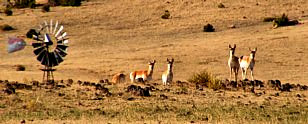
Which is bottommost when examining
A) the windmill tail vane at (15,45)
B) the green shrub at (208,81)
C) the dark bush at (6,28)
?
the green shrub at (208,81)

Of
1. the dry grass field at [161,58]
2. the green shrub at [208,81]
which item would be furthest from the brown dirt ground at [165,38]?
the green shrub at [208,81]

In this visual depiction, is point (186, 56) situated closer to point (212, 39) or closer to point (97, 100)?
point (212, 39)

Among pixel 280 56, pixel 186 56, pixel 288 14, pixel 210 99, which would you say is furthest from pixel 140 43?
pixel 210 99

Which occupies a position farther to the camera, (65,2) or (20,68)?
(65,2)

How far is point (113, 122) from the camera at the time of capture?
1786cm

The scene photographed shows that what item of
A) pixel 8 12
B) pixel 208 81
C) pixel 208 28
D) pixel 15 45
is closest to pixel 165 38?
pixel 208 28

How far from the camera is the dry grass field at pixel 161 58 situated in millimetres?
19578

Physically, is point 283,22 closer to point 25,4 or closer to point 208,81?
point 25,4

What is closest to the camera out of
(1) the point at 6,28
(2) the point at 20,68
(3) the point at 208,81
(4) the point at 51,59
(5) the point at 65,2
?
(3) the point at 208,81

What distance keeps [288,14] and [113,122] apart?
157 ft

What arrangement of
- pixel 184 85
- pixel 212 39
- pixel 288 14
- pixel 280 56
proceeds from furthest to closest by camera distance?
pixel 288 14, pixel 212 39, pixel 280 56, pixel 184 85

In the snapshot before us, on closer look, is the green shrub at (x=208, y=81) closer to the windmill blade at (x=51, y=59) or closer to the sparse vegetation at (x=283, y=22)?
the windmill blade at (x=51, y=59)

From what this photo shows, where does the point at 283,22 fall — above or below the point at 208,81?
above

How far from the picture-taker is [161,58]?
4525 centimetres
